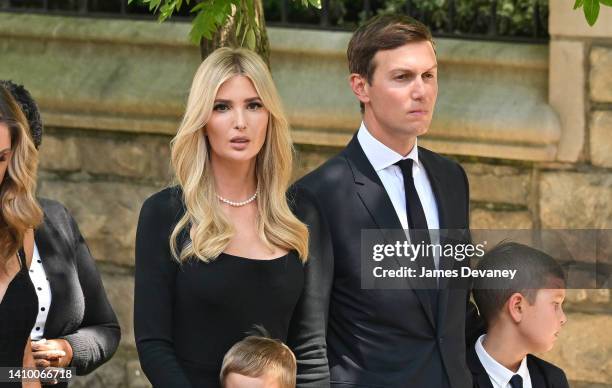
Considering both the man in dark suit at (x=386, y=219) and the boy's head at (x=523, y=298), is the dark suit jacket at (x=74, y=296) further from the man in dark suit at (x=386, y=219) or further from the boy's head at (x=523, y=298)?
the boy's head at (x=523, y=298)

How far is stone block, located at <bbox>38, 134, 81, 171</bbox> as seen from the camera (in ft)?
23.9

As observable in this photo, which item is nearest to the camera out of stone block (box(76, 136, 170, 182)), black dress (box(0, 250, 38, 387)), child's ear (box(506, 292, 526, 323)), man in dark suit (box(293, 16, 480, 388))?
black dress (box(0, 250, 38, 387))

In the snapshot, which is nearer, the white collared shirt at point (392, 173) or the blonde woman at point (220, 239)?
the blonde woman at point (220, 239)

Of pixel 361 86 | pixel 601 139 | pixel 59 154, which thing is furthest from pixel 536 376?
pixel 59 154

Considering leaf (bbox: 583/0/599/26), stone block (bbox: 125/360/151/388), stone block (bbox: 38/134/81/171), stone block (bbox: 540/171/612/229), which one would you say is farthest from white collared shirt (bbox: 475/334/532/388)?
stone block (bbox: 38/134/81/171)

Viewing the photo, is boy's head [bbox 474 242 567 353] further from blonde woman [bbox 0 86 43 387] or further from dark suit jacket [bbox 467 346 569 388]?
blonde woman [bbox 0 86 43 387]

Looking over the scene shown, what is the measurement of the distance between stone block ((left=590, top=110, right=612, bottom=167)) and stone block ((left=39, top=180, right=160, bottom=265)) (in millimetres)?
2172

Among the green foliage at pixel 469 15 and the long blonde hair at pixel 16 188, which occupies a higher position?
the green foliage at pixel 469 15

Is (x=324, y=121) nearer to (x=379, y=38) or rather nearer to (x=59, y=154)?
(x=59, y=154)

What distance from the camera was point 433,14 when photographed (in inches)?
276

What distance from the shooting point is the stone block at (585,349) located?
6.51m

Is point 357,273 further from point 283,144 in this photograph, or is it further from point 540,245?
point 540,245

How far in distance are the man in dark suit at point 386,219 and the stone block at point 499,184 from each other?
2099 mm

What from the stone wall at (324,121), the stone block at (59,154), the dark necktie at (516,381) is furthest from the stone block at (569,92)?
the stone block at (59,154)
